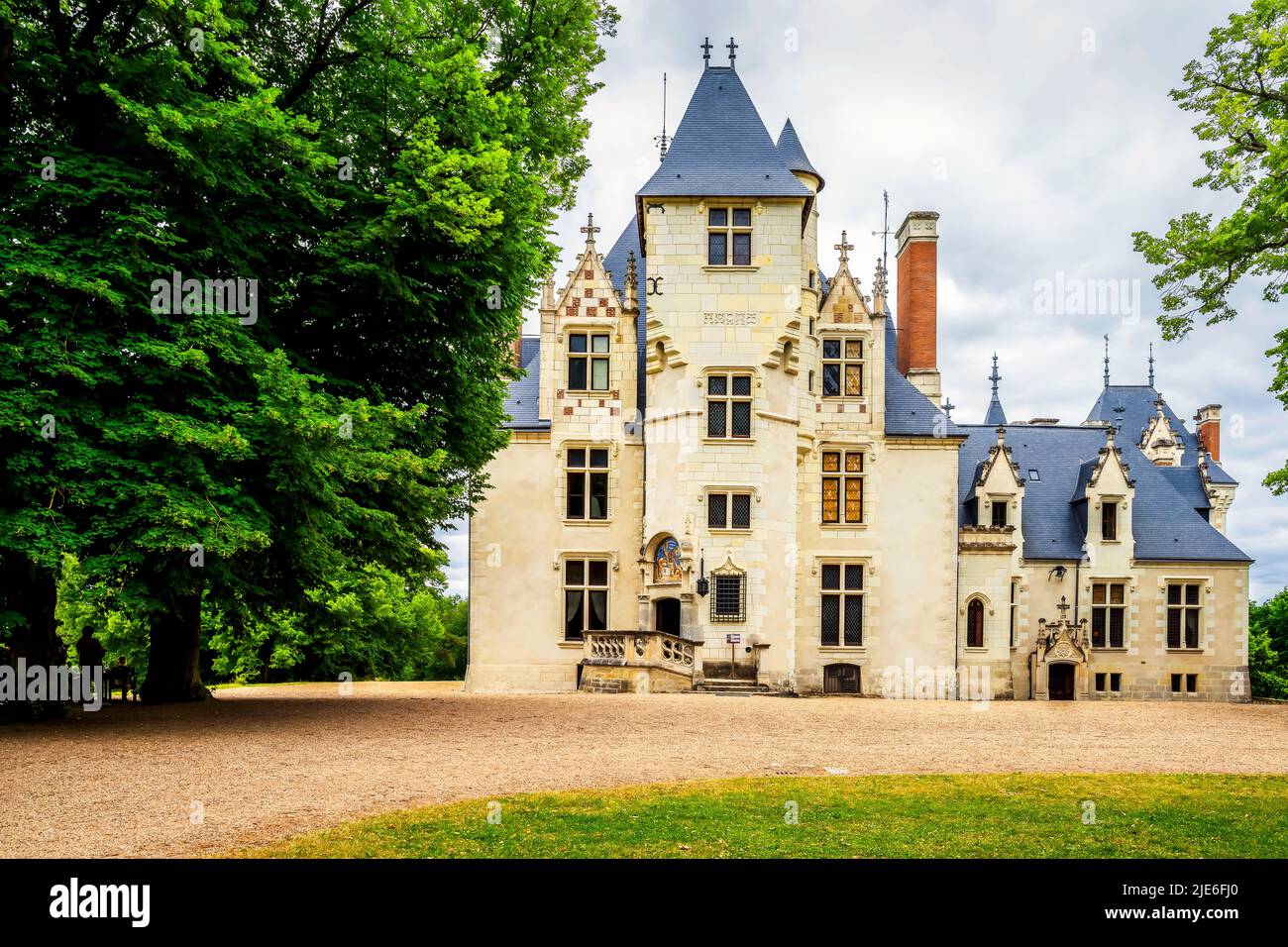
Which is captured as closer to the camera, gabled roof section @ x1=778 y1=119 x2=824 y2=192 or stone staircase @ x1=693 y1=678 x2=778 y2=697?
stone staircase @ x1=693 y1=678 x2=778 y2=697

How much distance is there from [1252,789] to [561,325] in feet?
74.2

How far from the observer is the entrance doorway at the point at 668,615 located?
28750 mm

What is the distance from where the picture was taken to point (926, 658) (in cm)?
3083

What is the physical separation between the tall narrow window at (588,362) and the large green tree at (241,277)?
31.7ft

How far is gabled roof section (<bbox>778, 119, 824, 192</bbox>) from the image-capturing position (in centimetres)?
3172

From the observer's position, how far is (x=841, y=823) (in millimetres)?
8992

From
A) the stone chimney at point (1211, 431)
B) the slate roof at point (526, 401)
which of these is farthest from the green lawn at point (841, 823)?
the stone chimney at point (1211, 431)

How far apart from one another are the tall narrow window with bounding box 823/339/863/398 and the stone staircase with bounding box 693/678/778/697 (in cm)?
946

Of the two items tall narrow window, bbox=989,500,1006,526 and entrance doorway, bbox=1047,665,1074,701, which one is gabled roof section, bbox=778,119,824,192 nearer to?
tall narrow window, bbox=989,500,1006,526

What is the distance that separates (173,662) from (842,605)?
18443 millimetres

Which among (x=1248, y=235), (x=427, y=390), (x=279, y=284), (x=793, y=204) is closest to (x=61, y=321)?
(x=279, y=284)

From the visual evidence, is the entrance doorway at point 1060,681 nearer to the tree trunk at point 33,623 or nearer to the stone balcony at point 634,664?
the stone balcony at point 634,664

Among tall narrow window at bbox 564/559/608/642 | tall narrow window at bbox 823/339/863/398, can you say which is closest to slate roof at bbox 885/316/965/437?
tall narrow window at bbox 823/339/863/398

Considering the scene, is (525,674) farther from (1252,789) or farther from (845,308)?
(1252,789)
